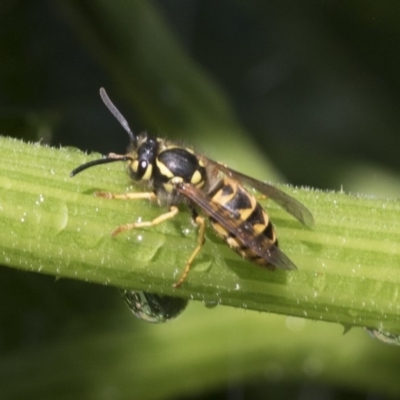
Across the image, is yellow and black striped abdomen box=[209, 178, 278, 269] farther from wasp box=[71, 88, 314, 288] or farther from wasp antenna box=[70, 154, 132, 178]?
wasp antenna box=[70, 154, 132, 178]

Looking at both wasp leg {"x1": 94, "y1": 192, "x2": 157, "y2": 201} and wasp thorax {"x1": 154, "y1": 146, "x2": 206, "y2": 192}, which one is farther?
wasp thorax {"x1": 154, "y1": 146, "x2": 206, "y2": 192}

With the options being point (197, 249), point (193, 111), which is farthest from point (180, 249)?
point (193, 111)

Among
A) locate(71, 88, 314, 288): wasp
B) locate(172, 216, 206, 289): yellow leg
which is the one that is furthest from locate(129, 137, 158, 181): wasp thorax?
locate(172, 216, 206, 289): yellow leg

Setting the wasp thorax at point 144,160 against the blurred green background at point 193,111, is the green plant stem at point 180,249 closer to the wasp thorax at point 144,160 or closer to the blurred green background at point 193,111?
the wasp thorax at point 144,160

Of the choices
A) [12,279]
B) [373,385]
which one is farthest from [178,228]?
[373,385]

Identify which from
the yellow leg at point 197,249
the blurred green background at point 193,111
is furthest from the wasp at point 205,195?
the blurred green background at point 193,111

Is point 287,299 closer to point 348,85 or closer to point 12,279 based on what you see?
point 12,279
